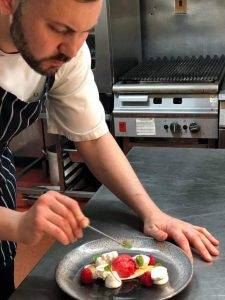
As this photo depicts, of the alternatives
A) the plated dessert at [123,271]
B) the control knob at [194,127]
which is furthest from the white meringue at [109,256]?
the control knob at [194,127]

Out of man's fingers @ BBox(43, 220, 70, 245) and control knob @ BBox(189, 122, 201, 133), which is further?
control knob @ BBox(189, 122, 201, 133)

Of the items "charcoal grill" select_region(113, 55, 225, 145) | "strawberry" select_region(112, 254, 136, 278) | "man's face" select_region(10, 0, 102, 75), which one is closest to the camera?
"man's face" select_region(10, 0, 102, 75)

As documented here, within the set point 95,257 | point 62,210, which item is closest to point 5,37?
point 62,210

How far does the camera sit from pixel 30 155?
358 centimetres

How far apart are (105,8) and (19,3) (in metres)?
1.67

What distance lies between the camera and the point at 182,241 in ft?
3.59

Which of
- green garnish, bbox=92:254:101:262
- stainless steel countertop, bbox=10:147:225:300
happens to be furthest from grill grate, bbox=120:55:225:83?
green garnish, bbox=92:254:101:262

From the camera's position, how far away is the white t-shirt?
46.7 inches

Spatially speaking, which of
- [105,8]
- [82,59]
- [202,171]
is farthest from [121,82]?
[82,59]

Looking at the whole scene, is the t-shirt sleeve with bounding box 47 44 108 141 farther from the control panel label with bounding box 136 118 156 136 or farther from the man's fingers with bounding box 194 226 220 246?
the control panel label with bounding box 136 118 156 136

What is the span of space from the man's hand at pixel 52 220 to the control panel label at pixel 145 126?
157 cm

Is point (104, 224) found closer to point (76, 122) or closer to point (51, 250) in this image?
point (51, 250)

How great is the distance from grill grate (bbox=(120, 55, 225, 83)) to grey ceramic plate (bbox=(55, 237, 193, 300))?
1422mm

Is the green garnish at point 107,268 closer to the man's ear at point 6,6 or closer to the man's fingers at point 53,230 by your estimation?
the man's fingers at point 53,230
